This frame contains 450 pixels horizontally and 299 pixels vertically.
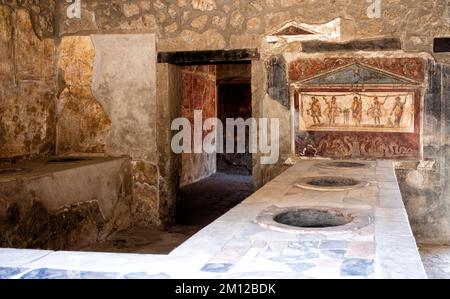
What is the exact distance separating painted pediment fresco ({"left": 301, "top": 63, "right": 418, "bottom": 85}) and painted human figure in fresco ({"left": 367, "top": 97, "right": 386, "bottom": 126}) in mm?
186

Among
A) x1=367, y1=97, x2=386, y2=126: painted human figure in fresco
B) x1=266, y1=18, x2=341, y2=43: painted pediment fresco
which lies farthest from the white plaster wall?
x1=367, y1=97, x2=386, y2=126: painted human figure in fresco

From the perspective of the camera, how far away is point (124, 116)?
5.58 metres

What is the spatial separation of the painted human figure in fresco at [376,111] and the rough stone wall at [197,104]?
9.97ft

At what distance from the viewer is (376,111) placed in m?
4.88

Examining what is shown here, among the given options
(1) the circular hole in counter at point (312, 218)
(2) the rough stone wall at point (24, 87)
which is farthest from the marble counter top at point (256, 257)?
(2) the rough stone wall at point (24, 87)

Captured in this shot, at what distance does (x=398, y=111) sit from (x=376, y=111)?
196 millimetres

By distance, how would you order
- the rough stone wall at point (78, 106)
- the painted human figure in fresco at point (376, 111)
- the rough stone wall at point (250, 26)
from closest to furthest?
the rough stone wall at point (250, 26)
the painted human figure in fresco at point (376, 111)
the rough stone wall at point (78, 106)

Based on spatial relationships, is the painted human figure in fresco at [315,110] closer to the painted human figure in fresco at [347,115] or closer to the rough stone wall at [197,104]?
the painted human figure in fresco at [347,115]

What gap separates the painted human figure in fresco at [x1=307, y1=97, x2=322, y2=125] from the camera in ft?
16.5

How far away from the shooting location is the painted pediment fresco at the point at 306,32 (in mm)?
4910

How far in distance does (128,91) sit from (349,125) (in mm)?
2331

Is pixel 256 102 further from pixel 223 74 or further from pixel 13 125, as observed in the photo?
pixel 223 74

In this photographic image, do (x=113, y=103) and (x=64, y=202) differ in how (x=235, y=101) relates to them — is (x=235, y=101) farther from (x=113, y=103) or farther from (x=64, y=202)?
(x=64, y=202)
